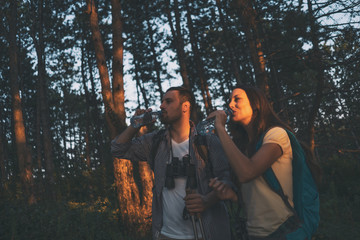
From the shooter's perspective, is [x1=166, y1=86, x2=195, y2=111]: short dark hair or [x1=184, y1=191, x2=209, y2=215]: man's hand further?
[x1=166, y1=86, x2=195, y2=111]: short dark hair

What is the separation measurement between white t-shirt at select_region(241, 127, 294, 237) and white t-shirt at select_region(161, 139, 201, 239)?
81 centimetres

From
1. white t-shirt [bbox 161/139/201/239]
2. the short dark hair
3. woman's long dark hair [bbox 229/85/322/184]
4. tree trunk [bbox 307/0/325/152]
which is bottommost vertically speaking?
white t-shirt [bbox 161/139/201/239]

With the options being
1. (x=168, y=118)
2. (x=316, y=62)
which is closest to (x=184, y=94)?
(x=168, y=118)

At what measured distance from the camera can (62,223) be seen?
26.6 ft

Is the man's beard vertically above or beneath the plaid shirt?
above

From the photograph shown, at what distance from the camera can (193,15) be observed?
71.4 ft

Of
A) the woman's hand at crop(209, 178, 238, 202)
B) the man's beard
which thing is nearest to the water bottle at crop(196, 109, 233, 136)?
the man's beard

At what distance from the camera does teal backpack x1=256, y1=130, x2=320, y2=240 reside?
228 centimetres

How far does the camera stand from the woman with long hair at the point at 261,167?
230 cm

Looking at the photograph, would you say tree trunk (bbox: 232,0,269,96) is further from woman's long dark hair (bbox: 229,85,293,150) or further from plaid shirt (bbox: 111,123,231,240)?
woman's long dark hair (bbox: 229,85,293,150)

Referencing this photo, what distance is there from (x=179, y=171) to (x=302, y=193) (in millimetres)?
1303

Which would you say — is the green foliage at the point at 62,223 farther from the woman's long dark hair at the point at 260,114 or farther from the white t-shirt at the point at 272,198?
the woman's long dark hair at the point at 260,114

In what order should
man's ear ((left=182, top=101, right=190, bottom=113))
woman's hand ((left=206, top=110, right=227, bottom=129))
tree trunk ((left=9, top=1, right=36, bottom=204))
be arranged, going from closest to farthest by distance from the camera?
woman's hand ((left=206, top=110, right=227, bottom=129))
man's ear ((left=182, top=101, right=190, bottom=113))
tree trunk ((left=9, top=1, right=36, bottom=204))

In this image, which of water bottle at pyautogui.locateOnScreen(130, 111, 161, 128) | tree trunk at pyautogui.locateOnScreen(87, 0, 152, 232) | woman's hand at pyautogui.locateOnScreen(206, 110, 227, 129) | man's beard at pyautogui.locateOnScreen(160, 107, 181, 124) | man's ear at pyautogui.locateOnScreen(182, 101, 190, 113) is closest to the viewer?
woman's hand at pyautogui.locateOnScreen(206, 110, 227, 129)
